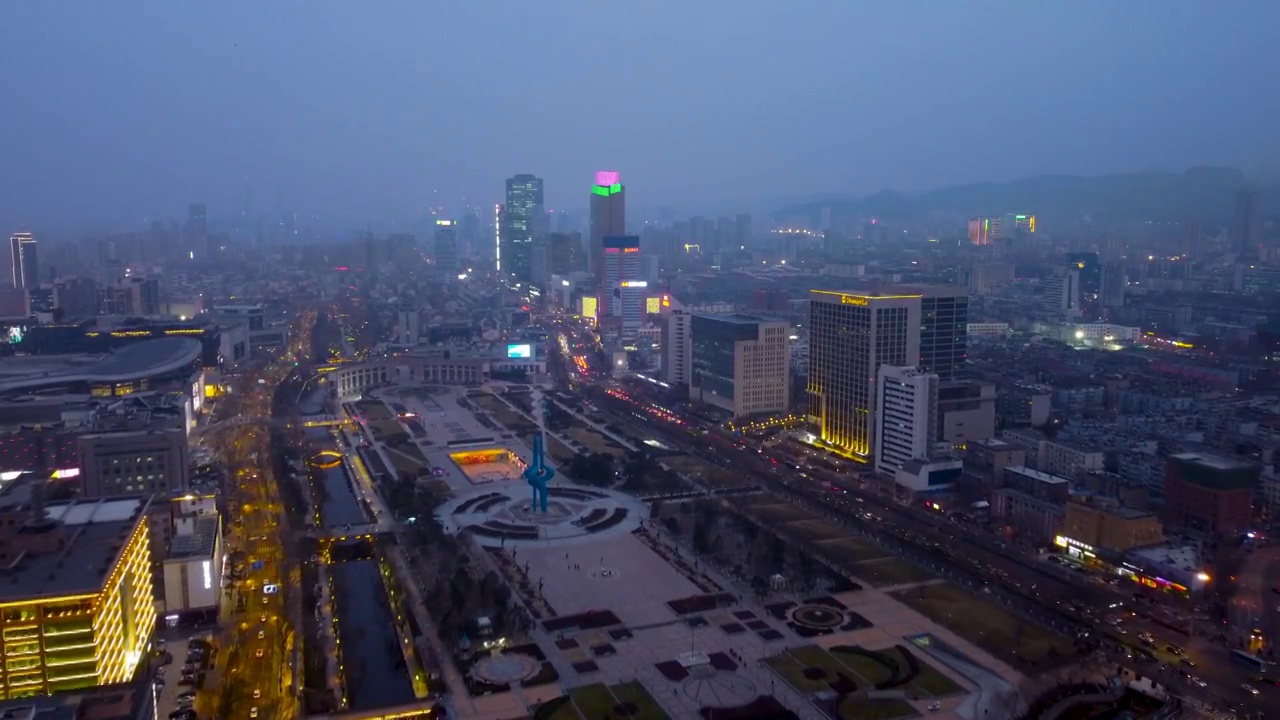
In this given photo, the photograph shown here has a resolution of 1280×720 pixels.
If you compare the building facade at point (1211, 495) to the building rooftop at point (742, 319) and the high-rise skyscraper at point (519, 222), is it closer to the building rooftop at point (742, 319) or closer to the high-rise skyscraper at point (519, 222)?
the building rooftop at point (742, 319)

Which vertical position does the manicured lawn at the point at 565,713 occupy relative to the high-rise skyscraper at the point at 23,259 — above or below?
below

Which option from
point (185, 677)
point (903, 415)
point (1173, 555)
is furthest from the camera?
point (903, 415)

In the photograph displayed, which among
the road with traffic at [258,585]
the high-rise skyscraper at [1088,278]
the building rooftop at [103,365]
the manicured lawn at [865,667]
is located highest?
the high-rise skyscraper at [1088,278]

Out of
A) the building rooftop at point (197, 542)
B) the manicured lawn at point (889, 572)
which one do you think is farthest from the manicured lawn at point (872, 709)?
the building rooftop at point (197, 542)

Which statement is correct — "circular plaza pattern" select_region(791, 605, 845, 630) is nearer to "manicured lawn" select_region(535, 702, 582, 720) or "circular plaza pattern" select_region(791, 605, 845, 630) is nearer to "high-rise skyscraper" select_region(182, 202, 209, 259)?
"manicured lawn" select_region(535, 702, 582, 720)

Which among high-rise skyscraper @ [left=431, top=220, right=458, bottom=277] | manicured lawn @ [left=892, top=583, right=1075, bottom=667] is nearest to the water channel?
manicured lawn @ [left=892, top=583, right=1075, bottom=667]

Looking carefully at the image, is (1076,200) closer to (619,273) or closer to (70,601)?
(619,273)

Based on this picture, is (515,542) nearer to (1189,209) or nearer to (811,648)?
(811,648)

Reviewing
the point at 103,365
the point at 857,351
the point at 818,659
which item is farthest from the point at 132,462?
the point at 857,351

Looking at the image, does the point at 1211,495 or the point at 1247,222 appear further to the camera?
the point at 1247,222
